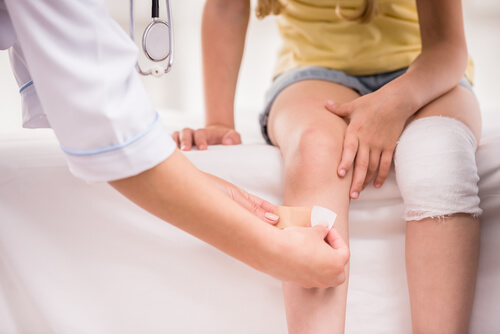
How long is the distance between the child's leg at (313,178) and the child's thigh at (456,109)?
5.0 inches

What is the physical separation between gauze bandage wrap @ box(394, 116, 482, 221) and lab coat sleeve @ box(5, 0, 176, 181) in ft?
1.18

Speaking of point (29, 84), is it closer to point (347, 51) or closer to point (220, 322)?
point (220, 322)

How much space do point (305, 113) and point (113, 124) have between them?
14.9 inches

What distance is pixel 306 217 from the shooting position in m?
0.57

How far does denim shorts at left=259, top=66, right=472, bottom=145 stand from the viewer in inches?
34.1

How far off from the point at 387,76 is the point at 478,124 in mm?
215

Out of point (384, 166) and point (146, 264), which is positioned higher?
point (384, 166)

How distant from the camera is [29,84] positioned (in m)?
0.57

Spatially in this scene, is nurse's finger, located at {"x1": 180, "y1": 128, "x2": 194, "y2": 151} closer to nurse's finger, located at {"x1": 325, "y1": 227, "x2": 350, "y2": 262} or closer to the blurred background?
nurse's finger, located at {"x1": 325, "y1": 227, "x2": 350, "y2": 262}

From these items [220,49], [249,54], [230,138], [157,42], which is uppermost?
[157,42]

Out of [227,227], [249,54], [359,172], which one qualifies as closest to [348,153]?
[359,172]

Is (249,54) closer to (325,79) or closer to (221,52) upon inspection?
(221,52)

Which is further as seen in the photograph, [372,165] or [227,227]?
[372,165]

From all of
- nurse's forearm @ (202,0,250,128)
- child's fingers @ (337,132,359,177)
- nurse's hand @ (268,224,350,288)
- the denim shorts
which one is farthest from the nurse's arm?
nurse's forearm @ (202,0,250,128)
